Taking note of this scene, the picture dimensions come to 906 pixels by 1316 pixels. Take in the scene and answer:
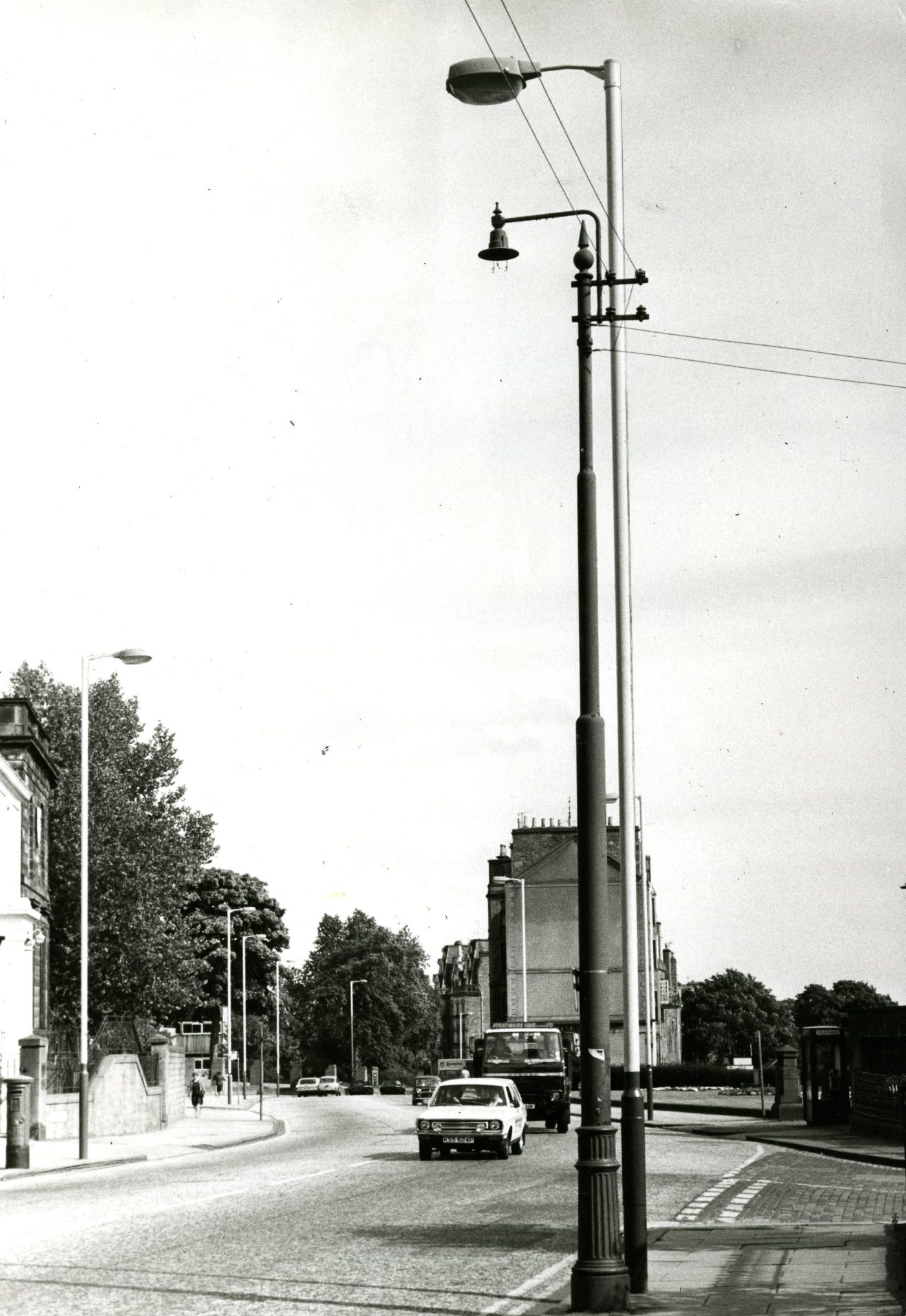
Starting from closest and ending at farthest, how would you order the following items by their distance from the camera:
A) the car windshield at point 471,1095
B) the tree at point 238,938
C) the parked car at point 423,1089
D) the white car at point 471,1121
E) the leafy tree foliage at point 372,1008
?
the white car at point 471,1121 → the car windshield at point 471,1095 → the parked car at point 423,1089 → the tree at point 238,938 → the leafy tree foliage at point 372,1008

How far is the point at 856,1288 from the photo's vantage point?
36.6ft

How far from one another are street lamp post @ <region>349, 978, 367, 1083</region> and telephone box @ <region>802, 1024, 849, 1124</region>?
87268 millimetres

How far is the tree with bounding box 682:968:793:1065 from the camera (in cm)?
14075

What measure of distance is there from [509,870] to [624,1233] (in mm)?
93076

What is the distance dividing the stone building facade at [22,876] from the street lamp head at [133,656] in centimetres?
1385

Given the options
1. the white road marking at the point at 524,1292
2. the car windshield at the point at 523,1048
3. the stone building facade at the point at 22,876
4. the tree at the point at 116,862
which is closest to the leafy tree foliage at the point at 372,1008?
the tree at the point at 116,862

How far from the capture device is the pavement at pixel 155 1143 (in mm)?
30141

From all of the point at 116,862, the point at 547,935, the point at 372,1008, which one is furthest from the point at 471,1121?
the point at 372,1008

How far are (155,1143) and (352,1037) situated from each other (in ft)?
291

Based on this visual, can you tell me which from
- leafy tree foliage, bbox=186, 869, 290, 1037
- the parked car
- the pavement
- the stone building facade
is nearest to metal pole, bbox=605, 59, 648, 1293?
the pavement

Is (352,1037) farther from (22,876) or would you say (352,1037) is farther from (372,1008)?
(22,876)

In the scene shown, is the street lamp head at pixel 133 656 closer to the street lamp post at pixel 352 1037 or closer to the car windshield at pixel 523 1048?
the car windshield at pixel 523 1048

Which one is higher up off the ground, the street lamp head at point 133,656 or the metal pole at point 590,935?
the street lamp head at point 133,656

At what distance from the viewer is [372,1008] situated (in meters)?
129
